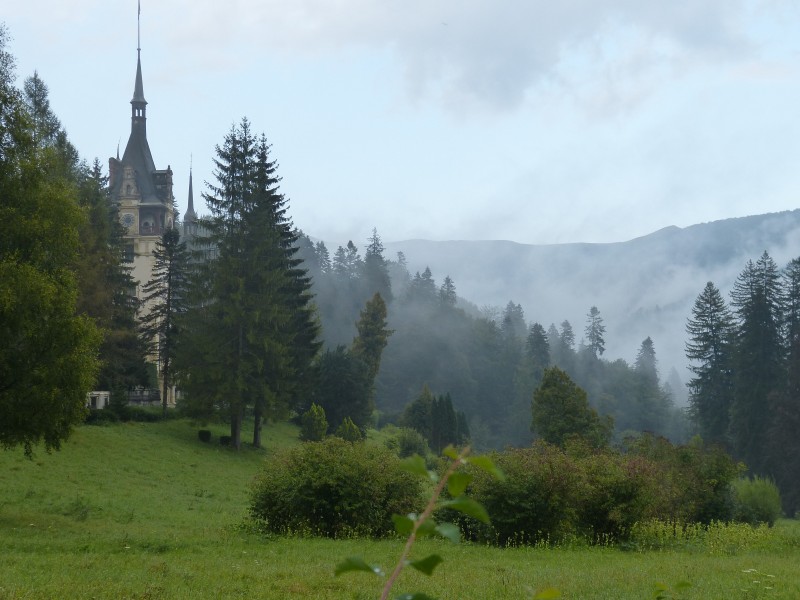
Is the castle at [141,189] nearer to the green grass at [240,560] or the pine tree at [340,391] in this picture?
the pine tree at [340,391]

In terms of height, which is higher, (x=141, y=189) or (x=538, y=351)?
(x=141, y=189)

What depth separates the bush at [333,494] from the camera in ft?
56.3

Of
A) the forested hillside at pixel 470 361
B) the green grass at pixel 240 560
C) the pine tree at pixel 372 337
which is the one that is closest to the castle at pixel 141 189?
the pine tree at pixel 372 337

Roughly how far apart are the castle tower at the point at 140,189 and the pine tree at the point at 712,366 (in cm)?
4507

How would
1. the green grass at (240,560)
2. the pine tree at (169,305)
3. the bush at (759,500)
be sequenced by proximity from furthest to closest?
the pine tree at (169,305), the bush at (759,500), the green grass at (240,560)

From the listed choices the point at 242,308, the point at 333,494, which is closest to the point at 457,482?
the point at 333,494

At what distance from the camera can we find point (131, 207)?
72.2 metres

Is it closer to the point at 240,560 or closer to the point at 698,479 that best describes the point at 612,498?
the point at 698,479

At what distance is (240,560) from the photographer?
41.1 feet

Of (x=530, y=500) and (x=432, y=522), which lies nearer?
(x=432, y=522)

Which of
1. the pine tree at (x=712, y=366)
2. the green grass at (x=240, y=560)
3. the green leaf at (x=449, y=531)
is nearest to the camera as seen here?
the green leaf at (x=449, y=531)

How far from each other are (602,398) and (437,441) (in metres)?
45.2

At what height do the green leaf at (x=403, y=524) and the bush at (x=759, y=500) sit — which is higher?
the green leaf at (x=403, y=524)

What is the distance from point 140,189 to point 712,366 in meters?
49.2
